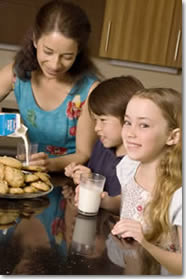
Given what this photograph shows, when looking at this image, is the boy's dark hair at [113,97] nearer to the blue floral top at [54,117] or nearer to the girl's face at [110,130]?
the girl's face at [110,130]

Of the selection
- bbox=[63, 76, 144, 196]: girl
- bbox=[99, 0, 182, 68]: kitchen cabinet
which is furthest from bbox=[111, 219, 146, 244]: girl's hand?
bbox=[99, 0, 182, 68]: kitchen cabinet

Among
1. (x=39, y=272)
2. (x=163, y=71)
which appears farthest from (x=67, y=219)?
(x=163, y=71)

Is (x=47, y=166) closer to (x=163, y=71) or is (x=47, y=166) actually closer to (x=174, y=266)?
(x=174, y=266)

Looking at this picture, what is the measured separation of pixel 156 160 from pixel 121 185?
0.42 ft

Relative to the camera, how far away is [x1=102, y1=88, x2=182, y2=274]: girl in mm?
679

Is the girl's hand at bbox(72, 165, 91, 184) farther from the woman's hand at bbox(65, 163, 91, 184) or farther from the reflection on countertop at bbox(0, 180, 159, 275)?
the reflection on countertop at bbox(0, 180, 159, 275)

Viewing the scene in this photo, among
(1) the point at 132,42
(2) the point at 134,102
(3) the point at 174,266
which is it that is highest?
(1) the point at 132,42

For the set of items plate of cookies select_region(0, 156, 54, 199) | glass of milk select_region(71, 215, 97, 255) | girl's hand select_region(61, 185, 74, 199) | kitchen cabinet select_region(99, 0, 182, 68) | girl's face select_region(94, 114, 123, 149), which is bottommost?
girl's hand select_region(61, 185, 74, 199)

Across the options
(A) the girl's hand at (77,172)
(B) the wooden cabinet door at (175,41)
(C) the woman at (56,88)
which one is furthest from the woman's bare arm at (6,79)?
(B) the wooden cabinet door at (175,41)

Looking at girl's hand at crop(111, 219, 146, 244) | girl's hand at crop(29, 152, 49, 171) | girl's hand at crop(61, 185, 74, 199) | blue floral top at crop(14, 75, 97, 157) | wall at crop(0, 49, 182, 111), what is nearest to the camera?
girl's hand at crop(111, 219, 146, 244)

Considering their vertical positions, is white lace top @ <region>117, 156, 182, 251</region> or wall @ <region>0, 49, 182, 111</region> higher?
wall @ <region>0, 49, 182, 111</region>

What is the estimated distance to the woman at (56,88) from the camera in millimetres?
986

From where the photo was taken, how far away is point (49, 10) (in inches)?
38.8

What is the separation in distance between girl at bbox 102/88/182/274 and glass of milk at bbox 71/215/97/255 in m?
0.04
